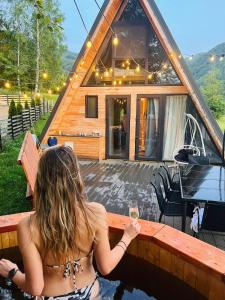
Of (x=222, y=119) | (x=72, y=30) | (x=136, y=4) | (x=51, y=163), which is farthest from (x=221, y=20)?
(x=51, y=163)

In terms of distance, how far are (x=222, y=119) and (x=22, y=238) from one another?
20.6 metres

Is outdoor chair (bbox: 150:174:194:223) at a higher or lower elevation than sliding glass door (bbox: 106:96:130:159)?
lower

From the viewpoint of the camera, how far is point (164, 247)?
84.1 inches

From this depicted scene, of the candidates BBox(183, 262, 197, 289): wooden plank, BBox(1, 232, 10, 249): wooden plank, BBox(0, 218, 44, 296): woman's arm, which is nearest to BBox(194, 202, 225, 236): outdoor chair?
BBox(183, 262, 197, 289): wooden plank

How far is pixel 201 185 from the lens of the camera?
3627 millimetres

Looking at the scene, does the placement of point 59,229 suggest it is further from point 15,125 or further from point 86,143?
point 15,125

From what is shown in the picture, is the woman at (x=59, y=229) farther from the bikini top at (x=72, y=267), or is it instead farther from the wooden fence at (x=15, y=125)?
the wooden fence at (x=15, y=125)

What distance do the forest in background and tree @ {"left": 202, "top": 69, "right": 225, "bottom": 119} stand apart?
37.6 ft

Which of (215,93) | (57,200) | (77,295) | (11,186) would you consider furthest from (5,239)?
(215,93)

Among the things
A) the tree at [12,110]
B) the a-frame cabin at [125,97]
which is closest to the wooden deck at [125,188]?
the a-frame cabin at [125,97]

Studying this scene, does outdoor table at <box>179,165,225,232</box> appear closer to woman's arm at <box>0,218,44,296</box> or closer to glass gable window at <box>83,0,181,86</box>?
woman's arm at <box>0,218,44,296</box>

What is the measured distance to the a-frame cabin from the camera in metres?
7.48

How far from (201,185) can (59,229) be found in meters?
2.83

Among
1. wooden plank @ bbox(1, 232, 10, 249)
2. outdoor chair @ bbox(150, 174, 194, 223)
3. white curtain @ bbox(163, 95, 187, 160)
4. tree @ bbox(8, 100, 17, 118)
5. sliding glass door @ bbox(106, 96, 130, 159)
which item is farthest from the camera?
tree @ bbox(8, 100, 17, 118)
